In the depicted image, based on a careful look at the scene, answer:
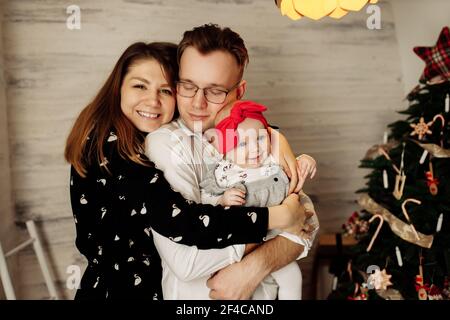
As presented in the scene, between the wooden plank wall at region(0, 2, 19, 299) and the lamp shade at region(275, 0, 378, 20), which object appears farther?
the wooden plank wall at region(0, 2, 19, 299)

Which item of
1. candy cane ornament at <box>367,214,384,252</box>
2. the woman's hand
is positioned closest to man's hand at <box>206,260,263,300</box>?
the woman's hand

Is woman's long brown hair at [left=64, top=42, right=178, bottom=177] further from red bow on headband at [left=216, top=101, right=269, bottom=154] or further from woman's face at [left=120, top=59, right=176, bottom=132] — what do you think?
red bow on headband at [left=216, top=101, right=269, bottom=154]

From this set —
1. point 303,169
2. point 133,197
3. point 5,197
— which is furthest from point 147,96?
point 5,197

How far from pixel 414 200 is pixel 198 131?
0.78 m

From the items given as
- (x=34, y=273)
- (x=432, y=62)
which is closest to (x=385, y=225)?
(x=432, y=62)

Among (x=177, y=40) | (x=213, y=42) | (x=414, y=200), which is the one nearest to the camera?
(x=213, y=42)

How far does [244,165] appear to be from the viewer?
850 mm

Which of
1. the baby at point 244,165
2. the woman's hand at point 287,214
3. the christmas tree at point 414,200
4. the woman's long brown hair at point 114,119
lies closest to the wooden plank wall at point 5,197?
the woman's long brown hair at point 114,119

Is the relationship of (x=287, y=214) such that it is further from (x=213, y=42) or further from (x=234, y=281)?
(x=213, y=42)

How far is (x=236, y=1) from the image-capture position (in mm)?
986

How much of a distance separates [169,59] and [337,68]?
39 centimetres

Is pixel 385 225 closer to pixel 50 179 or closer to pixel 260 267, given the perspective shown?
pixel 260 267

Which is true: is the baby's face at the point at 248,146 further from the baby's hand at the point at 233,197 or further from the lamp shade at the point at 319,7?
the lamp shade at the point at 319,7

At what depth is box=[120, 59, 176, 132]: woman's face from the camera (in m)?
0.86
